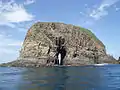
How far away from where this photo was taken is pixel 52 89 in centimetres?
5441

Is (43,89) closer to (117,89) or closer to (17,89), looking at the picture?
(17,89)

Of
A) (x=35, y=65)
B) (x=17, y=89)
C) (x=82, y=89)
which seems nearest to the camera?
(x=82, y=89)

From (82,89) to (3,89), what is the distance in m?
18.7

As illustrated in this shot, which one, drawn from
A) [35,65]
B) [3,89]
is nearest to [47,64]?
[35,65]

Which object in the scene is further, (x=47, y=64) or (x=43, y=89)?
(x=47, y=64)

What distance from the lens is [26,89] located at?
55.8 m

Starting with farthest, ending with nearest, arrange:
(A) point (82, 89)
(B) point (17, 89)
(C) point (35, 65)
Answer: (C) point (35, 65)
(B) point (17, 89)
(A) point (82, 89)

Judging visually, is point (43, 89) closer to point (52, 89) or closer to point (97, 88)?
point (52, 89)

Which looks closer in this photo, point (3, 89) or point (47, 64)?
point (3, 89)

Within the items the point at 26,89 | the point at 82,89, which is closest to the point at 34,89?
the point at 26,89

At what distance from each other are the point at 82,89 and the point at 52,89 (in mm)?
6397

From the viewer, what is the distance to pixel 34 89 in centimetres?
5572

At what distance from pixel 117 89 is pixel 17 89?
2137 centimetres

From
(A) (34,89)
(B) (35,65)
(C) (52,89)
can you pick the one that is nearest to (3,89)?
(A) (34,89)
